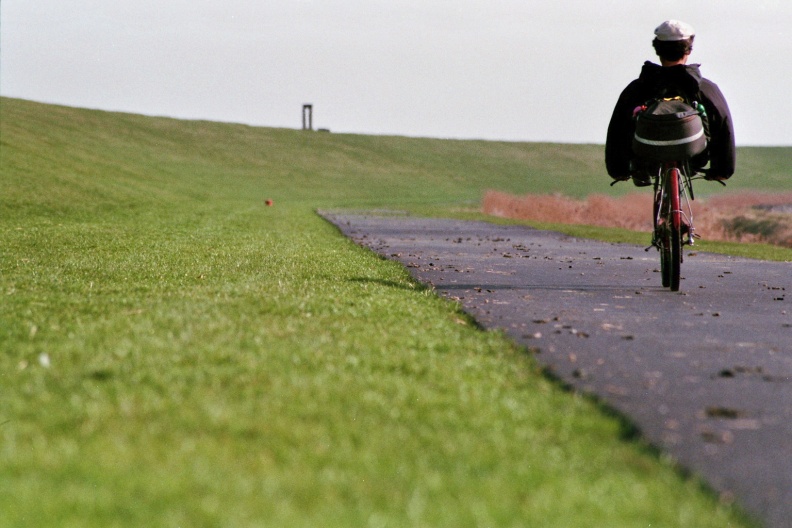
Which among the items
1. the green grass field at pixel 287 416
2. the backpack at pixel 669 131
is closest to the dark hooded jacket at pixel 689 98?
the backpack at pixel 669 131

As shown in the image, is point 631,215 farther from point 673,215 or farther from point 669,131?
point 669,131

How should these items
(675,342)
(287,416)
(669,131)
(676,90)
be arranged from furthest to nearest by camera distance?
1. (676,90)
2. (669,131)
3. (675,342)
4. (287,416)

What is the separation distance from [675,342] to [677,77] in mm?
4034

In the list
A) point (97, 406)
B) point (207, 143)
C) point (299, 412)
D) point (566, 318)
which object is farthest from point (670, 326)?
point (207, 143)

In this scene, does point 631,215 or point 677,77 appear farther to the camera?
point 631,215

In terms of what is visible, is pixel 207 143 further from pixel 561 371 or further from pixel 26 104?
pixel 561 371

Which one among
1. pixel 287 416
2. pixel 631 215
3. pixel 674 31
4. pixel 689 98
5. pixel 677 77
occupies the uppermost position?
pixel 674 31

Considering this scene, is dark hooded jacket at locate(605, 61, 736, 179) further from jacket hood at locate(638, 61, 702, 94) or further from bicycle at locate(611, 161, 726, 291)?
bicycle at locate(611, 161, 726, 291)

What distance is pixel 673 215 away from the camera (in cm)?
1012

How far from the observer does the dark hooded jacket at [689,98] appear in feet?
33.6

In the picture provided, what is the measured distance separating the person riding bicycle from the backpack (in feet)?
0.78

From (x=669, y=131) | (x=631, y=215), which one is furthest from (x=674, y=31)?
(x=631, y=215)

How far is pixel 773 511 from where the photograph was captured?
12.0 ft

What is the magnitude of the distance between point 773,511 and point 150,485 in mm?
2195
